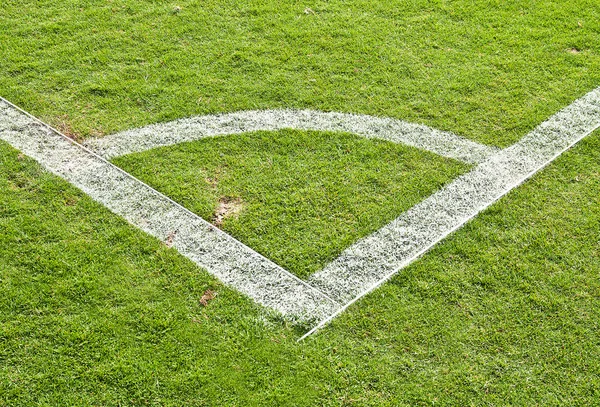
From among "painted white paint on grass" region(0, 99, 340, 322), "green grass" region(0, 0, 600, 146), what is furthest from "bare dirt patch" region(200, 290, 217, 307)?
"green grass" region(0, 0, 600, 146)

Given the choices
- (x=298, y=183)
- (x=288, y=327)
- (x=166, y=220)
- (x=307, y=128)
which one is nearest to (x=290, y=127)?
(x=307, y=128)

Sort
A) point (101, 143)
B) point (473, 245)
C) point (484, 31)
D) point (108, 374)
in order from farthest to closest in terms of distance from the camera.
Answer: point (484, 31) < point (101, 143) < point (473, 245) < point (108, 374)

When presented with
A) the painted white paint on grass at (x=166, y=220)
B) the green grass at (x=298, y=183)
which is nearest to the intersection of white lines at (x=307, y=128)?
the painted white paint on grass at (x=166, y=220)

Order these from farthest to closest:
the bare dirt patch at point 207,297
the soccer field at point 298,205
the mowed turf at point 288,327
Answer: the bare dirt patch at point 207,297, the soccer field at point 298,205, the mowed turf at point 288,327

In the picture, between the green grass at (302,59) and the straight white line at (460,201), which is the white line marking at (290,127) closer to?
the green grass at (302,59)

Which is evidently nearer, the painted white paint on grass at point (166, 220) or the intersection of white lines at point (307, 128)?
the painted white paint on grass at point (166, 220)

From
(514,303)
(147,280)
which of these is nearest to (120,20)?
(147,280)

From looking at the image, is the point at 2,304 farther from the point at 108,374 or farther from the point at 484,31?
the point at 484,31
